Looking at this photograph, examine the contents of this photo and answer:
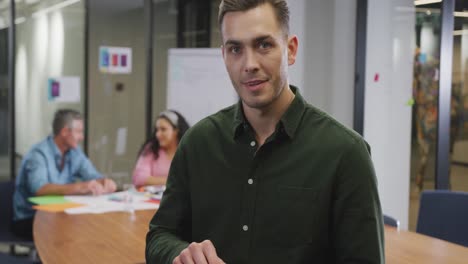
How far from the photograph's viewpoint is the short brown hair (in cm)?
141

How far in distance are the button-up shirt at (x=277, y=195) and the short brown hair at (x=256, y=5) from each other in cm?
20

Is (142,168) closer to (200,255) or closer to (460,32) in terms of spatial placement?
(460,32)

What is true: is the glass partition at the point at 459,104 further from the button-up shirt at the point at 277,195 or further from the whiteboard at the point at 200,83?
the button-up shirt at the point at 277,195

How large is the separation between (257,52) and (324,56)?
5118mm

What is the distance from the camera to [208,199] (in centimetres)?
151

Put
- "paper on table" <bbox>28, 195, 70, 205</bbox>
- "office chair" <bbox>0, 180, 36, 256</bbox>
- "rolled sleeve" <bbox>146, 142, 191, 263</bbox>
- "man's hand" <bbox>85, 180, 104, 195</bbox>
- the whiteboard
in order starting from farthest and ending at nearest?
the whiteboard → "office chair" <bbox>0, 180, 36, 256</bbox> → "man's hand" <bbox>85, 180, 104, 195</bbox> → "paper on table" <bbox>28, 195, 70, 205</bbox> → "rolled sleeve" <bbox>146, 142, 191, 263</bbox>

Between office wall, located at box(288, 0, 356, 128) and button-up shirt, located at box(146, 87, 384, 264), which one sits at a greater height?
office wall, located at box(288, 0, 356, 128)

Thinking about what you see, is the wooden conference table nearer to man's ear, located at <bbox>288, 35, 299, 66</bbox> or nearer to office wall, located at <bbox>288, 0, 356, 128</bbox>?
man's ear, located at <bbox>288, 35, 299, 66</bbox>

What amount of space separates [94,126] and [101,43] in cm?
91

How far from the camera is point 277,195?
4.67 ft

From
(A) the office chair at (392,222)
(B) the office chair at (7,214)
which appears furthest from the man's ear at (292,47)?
(B) the office chair at (7,214)

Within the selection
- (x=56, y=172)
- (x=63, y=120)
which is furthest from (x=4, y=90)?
(x=56, y=172)

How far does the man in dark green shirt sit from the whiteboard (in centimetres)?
489

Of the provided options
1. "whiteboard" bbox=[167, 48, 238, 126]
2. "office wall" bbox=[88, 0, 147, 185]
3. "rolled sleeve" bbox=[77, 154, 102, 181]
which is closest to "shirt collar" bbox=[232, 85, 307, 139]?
"rolled sleeve" bbox=[77, 154, 102, 181]
